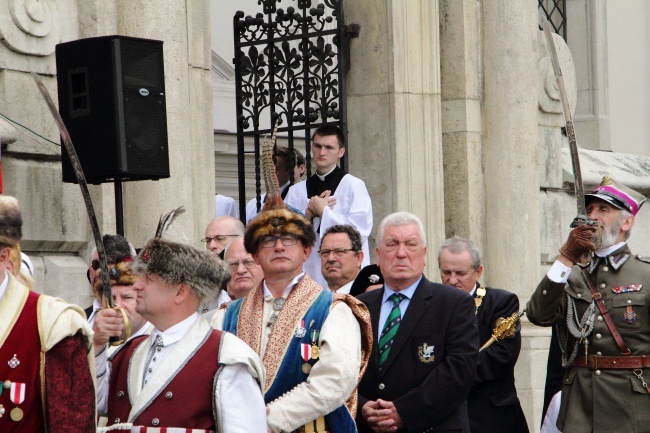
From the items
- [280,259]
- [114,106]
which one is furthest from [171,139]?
[280,259]

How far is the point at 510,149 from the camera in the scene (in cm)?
1120

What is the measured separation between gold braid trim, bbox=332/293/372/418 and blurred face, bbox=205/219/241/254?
2359mm

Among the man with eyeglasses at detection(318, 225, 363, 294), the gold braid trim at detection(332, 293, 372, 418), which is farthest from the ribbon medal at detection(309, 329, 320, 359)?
the man with eyeglasses at detection(318, 225, 363, 294)

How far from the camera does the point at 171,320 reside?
506 centimetres

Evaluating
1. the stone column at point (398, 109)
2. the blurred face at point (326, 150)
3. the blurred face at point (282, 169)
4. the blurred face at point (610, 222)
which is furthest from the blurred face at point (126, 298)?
the stone column at point (398, 109)

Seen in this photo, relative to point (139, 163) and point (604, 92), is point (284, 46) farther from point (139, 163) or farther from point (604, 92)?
point (604, 92)

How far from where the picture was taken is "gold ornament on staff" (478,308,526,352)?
24.4 feet

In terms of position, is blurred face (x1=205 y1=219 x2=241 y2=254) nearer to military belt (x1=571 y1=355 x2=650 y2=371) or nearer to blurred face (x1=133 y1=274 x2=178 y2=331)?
military belt (x1=571 y1=355 x2=650 y2=371)

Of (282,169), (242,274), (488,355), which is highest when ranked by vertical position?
(282,169)

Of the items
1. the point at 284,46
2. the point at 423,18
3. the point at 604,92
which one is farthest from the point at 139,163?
the point at 604,92

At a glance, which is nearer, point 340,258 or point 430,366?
point 430,366

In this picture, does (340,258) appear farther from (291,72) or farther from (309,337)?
(291,72)

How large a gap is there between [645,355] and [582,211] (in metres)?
0.77

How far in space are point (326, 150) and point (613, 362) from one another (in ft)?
9.82
